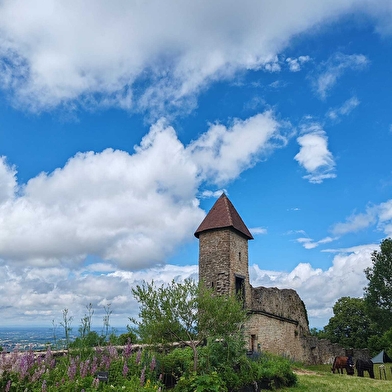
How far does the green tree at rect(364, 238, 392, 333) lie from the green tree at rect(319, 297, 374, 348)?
6.10 metres

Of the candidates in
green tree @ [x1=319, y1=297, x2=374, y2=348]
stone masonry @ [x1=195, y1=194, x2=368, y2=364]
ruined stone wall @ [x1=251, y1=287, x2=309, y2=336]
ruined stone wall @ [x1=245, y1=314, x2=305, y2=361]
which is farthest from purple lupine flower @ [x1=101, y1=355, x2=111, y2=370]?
green tree @ [x1=319, y1=297, x2=374, y2=348]

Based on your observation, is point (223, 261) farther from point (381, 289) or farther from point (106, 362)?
point (381, 289)

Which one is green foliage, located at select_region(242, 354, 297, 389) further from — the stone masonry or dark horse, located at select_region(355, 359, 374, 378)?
dark horse, located at select_region(355, 359, 374, 378)

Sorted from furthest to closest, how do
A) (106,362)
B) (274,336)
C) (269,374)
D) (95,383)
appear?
(274,336) → (269,374) → (106,362) → (95,383)

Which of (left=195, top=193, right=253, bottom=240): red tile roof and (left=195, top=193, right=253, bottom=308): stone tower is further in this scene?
(left=195, top=193, right=253, bottom=240): red tile roof

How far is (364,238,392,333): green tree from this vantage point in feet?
113

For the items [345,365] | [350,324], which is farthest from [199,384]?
[350,324]

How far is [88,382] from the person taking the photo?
6520mm

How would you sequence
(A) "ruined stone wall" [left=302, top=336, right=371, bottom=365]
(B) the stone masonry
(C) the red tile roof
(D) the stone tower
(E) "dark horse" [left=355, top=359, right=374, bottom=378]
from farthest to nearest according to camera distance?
1. (A) "ruined stone wall" [left=302, top=336, right=371, bottom=365]
2. (C) the red tile roof
3. (B) the stone masonry
4. (D) the stone tower
5. (E) "dark horse" [left=355, top=359, right=374, bottom=378]

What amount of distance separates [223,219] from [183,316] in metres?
11.9

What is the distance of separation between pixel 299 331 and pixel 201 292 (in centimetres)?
1926

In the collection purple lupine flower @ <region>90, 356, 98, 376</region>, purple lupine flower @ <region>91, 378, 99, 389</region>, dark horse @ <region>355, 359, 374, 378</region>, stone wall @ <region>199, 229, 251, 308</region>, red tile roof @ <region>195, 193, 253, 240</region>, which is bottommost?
dark horse @ <region>355, 359, 374, 378</region>

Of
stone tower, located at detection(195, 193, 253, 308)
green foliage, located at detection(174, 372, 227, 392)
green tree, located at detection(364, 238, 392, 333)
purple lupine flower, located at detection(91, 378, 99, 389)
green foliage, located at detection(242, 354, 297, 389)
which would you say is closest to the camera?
purple lupine flower, located at detection(91, 378, 99, 389)

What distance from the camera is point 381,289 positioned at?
1377 inches
